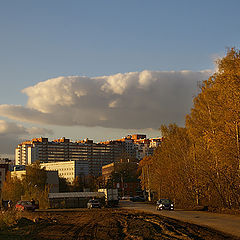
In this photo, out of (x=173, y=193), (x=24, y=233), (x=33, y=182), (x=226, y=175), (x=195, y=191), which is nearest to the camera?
(x=24, y=233)

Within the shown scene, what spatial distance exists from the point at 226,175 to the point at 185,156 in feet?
49.6

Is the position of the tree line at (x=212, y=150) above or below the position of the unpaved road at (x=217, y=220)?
above

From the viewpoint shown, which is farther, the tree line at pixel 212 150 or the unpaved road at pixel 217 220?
the tree line at pixel 212 150

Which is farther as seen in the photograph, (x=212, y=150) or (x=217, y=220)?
(x=212, y=150)

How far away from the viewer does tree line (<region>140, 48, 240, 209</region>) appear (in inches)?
1334

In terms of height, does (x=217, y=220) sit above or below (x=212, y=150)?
below

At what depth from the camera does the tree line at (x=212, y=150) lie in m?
33.9

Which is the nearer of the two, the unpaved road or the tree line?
the unpaved road

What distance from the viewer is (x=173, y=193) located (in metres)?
60.0

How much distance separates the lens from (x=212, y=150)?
35094 mm

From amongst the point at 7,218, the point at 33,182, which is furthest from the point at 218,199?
the point at 33,182

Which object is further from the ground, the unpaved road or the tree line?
the tree line

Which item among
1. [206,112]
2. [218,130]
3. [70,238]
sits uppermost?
[206,112]

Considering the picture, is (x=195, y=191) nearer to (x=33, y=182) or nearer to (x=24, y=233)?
(x=24, y=233)
